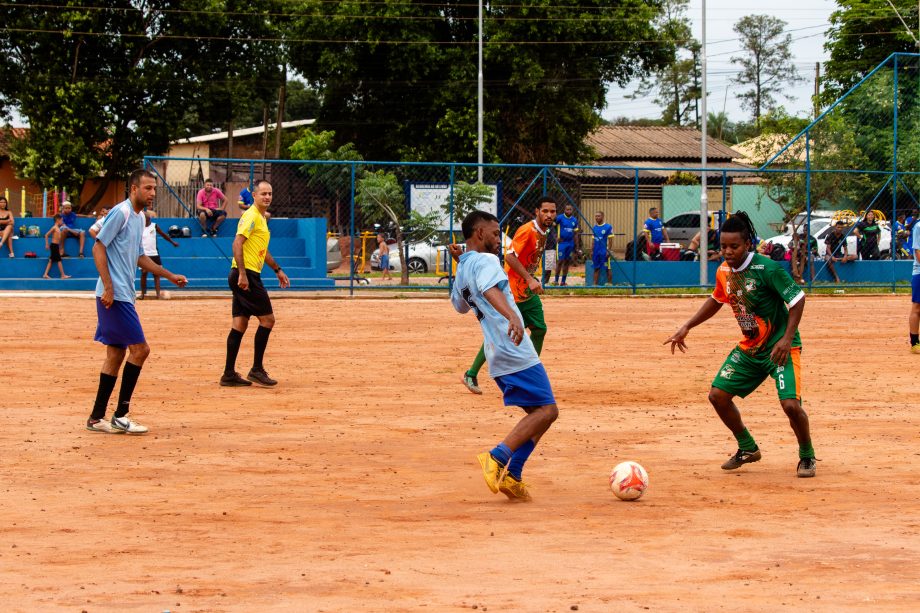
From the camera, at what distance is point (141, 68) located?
40531 millimetres

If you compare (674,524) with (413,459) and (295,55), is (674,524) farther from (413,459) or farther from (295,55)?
(295,55)

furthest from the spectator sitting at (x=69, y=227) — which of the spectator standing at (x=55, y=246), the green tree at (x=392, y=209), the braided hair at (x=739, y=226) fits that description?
the braided hair at (x=739, y=226)

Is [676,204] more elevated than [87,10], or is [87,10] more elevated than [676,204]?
[87,10]

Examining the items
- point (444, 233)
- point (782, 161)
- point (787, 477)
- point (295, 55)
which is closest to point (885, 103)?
point (782, 161)

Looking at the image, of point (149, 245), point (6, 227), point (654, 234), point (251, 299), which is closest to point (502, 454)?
point (251, 299)

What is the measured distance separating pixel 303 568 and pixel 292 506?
1.38 meters

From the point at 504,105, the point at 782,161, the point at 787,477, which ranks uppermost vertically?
the point at 504,105

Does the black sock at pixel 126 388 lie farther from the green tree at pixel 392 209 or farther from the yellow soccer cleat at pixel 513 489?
the green tree at pixel 392 209

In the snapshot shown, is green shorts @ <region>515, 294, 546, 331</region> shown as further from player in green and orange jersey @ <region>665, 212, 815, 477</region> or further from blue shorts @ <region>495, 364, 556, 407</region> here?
blue shorts @ <region>495, 364, 556, 407</region>

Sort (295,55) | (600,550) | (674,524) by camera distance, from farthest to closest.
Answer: (295,55) < (674,524) < (600,550)

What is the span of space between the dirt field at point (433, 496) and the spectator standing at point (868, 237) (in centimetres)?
1509

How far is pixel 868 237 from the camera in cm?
2877

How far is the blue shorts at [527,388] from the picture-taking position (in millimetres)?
7039

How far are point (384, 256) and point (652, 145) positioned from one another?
32.6m
